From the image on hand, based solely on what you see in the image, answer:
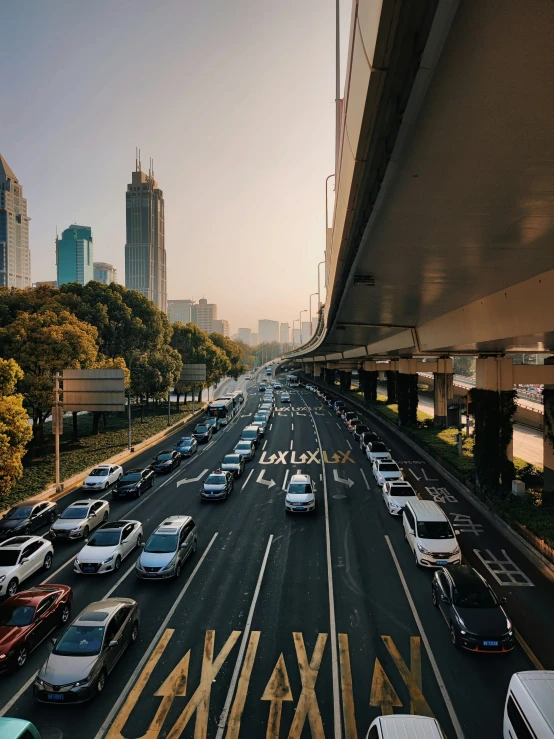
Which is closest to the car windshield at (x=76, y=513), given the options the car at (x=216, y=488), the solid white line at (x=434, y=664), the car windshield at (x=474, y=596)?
the car at (x=216, y=488)

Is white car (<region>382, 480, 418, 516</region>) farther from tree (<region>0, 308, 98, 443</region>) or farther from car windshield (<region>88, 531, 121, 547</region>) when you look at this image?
tree (<region>0, 308, 98, 443</region>)

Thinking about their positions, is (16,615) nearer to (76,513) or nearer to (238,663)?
(238,663)

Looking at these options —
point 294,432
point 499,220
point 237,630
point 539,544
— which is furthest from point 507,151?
point 294,432

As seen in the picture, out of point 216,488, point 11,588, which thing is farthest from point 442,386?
point 11,588

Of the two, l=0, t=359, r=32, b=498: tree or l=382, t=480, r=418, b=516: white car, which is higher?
l=0, t=359, r=32, b=498: tree

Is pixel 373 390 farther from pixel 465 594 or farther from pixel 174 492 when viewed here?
pixel 465 594

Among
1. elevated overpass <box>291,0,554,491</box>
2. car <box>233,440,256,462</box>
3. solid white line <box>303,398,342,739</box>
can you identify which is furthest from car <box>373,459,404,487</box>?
elevated overpass <box>291,0,554,491</box>
